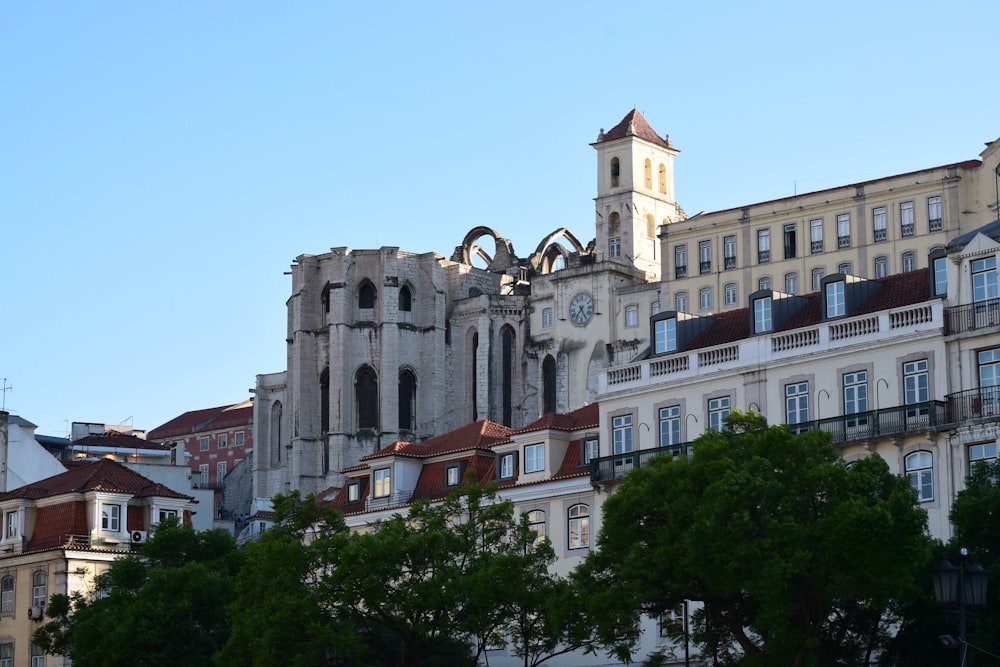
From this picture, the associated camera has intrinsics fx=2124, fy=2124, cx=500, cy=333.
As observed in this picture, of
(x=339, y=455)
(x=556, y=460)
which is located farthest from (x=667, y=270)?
(x=556, y=460)

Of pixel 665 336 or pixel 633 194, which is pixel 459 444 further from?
pixel 633 194


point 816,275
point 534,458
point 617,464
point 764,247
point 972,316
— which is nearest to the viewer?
point 972,316

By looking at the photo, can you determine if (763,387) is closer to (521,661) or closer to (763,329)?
(763,329)

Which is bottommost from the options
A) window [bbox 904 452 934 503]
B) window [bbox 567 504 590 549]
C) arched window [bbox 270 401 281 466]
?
window [bbox 567 504 590 549]

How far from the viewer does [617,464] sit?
6819 cm

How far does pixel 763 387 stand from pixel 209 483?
105 m

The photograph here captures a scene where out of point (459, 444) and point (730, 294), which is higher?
point (730, 294)

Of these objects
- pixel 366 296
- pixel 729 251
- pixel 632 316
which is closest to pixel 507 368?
pixel 366 296

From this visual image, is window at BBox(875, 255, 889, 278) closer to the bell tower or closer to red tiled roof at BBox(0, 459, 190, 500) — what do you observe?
the bell tower

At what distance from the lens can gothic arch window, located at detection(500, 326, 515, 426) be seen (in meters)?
138

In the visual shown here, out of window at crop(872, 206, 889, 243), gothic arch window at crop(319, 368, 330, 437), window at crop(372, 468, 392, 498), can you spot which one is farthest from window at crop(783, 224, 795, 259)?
window at crop(372, 468, 392, 498)

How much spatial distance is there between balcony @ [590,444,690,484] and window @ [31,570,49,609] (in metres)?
24.2

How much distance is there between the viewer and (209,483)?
165m

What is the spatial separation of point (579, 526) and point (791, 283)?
1872 inches
